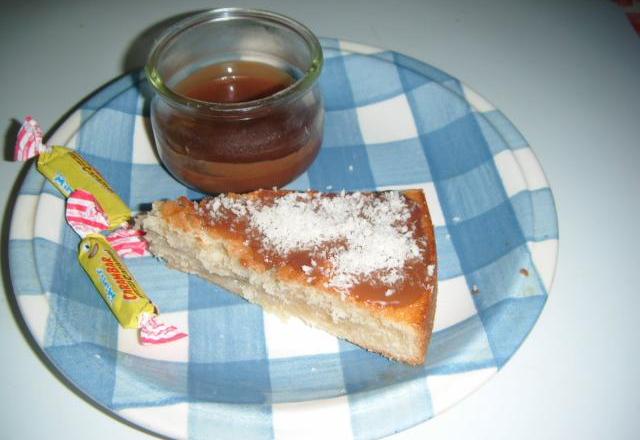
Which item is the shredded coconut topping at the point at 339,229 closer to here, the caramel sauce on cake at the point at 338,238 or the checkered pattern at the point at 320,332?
the caramel sauce on cake at the point at 338,238

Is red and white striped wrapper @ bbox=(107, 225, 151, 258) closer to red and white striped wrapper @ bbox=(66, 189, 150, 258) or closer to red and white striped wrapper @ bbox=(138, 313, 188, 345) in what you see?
red and white striped wrapper @ bbox=(66, 189, 150, 258)

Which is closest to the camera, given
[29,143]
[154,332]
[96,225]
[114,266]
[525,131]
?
[154,332]

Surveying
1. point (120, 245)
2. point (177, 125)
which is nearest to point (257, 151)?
point (177, 125)

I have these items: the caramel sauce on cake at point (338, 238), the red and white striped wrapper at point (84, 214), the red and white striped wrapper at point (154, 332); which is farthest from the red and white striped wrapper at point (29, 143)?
the red and white striped wrapper at point (154, 332)

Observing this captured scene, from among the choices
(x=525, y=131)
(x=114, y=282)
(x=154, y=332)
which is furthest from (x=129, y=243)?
(x=525, y=131)

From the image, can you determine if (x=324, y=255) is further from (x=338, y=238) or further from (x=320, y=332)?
(x=320, y=332)

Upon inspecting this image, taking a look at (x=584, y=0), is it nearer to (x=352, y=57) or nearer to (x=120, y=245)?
(x=352, y=57)
